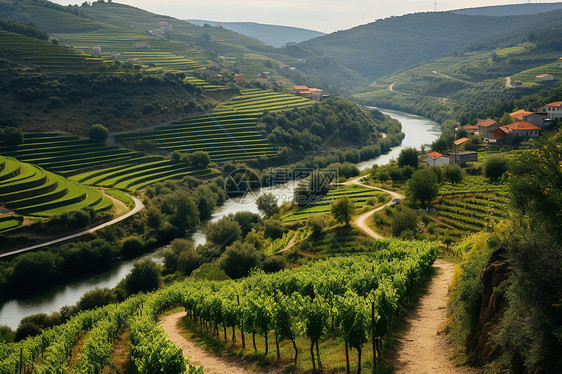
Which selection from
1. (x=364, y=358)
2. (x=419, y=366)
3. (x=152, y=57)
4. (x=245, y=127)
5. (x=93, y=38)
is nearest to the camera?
(x=419, y=366)

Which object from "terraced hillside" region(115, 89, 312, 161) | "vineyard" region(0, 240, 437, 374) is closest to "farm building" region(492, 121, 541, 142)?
"terraced hillside" region(115, 89, 312, 161)

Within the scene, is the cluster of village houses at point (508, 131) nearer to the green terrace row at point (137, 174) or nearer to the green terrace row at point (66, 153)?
the green terrace row at point (137, 174)

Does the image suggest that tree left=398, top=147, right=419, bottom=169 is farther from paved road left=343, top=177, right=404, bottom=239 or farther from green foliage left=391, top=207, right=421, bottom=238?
green foliage left=391, top=207, right=421, bottom=238

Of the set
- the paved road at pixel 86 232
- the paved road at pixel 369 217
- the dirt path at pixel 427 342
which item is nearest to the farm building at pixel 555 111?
the paved road at pixel 369 217

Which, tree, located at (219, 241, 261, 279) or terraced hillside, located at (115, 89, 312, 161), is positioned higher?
terraced hillside, located at (115, 89, 312, 161)

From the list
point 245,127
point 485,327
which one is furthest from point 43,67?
point 485,327

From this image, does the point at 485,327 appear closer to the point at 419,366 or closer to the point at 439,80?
the point at 419,366
